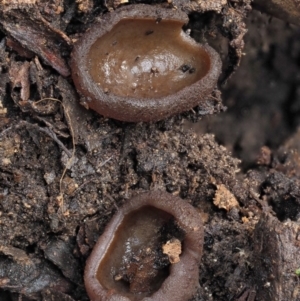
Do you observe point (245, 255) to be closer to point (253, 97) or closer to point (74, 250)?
point (74, 250)

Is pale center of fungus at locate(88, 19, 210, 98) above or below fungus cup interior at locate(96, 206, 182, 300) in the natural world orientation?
above

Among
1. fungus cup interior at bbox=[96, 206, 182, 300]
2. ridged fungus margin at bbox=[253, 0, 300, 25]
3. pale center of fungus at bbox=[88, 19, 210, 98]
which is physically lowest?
fungus cup interior at bbox=[96, 206, 182, 300]

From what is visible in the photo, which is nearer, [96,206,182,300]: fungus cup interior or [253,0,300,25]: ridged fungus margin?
[96,206,182,300]: fungus cup interior

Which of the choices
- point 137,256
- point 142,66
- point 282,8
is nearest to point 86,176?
point 137,256

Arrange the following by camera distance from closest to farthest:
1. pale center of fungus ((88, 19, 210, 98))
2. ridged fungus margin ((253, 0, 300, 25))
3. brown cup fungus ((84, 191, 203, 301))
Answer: brown cup fungus ((84, 191, 203, 301)) → pale center of fungus ((88, 19, 210, 98)) → ridged fungus margin ((253, 0, 300, 25))

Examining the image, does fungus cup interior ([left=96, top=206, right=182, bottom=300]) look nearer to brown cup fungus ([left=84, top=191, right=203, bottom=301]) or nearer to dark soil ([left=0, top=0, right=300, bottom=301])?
brown cup fungus ([left=84, top=191, right=203, bottom=301])

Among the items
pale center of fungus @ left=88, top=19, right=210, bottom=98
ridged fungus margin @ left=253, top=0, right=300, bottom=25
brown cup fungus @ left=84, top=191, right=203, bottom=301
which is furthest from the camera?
ridged fungus margin @ left=253, top=0, right=300, bottom=25

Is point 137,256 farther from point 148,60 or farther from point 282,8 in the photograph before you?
point 282,8

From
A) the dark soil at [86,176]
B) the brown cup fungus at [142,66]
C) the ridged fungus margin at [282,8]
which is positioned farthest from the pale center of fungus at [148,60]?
the ridged fungus margin at [282,8]

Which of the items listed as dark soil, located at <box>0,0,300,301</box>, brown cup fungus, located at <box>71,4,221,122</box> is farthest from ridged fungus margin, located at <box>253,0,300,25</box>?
brown cup fungus, located at <box>71,4,221,122</box>
